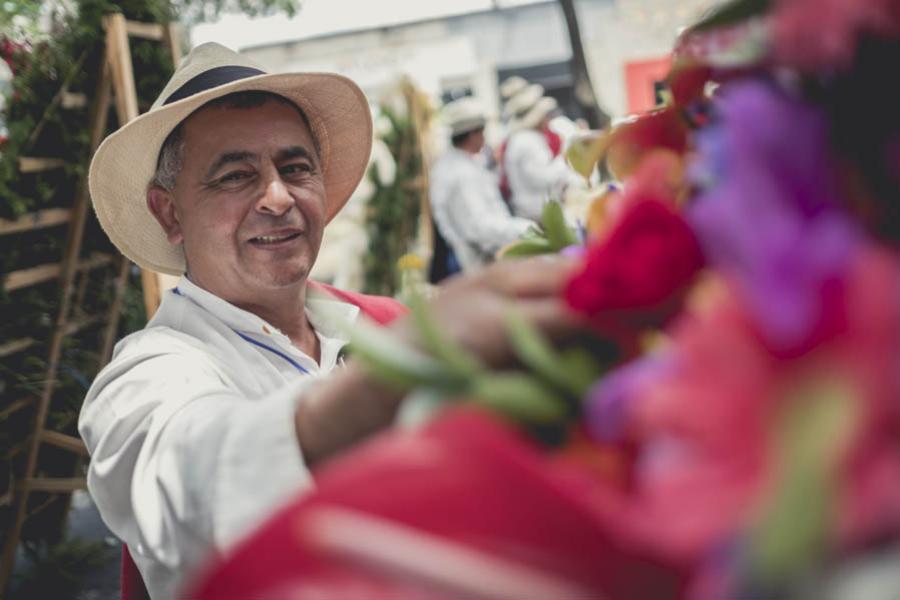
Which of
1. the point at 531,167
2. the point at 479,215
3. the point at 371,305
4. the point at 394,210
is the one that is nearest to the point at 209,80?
the point at 371,305

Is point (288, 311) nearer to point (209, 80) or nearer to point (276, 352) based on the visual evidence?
point (276, 352)

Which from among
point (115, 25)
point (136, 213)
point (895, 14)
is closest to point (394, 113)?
point (115, 25)

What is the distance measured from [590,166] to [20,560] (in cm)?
401

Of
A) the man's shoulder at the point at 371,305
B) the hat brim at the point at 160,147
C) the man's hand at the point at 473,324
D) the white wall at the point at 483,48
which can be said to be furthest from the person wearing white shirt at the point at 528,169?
the white wall at the point at 483,48

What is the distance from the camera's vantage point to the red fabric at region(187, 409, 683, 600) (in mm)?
419

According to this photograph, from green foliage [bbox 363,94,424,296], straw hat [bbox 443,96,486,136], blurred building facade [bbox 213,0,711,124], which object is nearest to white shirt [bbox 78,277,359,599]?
straw hat [bbox 443,96,486,136]

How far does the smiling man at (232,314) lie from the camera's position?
750mm

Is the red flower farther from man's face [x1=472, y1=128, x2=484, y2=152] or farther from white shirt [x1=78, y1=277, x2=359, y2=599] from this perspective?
man's face [x1=472, y1=128, x2=484, y2=152]

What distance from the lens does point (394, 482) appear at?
433mm

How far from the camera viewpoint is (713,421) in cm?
38

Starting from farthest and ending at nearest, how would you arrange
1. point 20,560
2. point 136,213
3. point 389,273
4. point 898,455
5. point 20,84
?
point 389,273 → point 20,560 → point 20,84 → point 136,213 → point 898,455

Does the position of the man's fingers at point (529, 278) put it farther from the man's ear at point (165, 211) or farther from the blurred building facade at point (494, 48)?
the blurred building facade at point (494, 48)

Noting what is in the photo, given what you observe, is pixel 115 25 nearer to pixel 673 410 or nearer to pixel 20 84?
pixel 20 84

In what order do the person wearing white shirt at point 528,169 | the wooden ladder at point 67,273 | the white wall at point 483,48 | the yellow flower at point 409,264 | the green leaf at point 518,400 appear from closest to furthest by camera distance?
the green leaf at point 518,400 < the yellow flower at point 409,264 < the wooden ladder at point 67,273 < the person wearing white shirt at point 528,169 < the white wall at point 483,48
